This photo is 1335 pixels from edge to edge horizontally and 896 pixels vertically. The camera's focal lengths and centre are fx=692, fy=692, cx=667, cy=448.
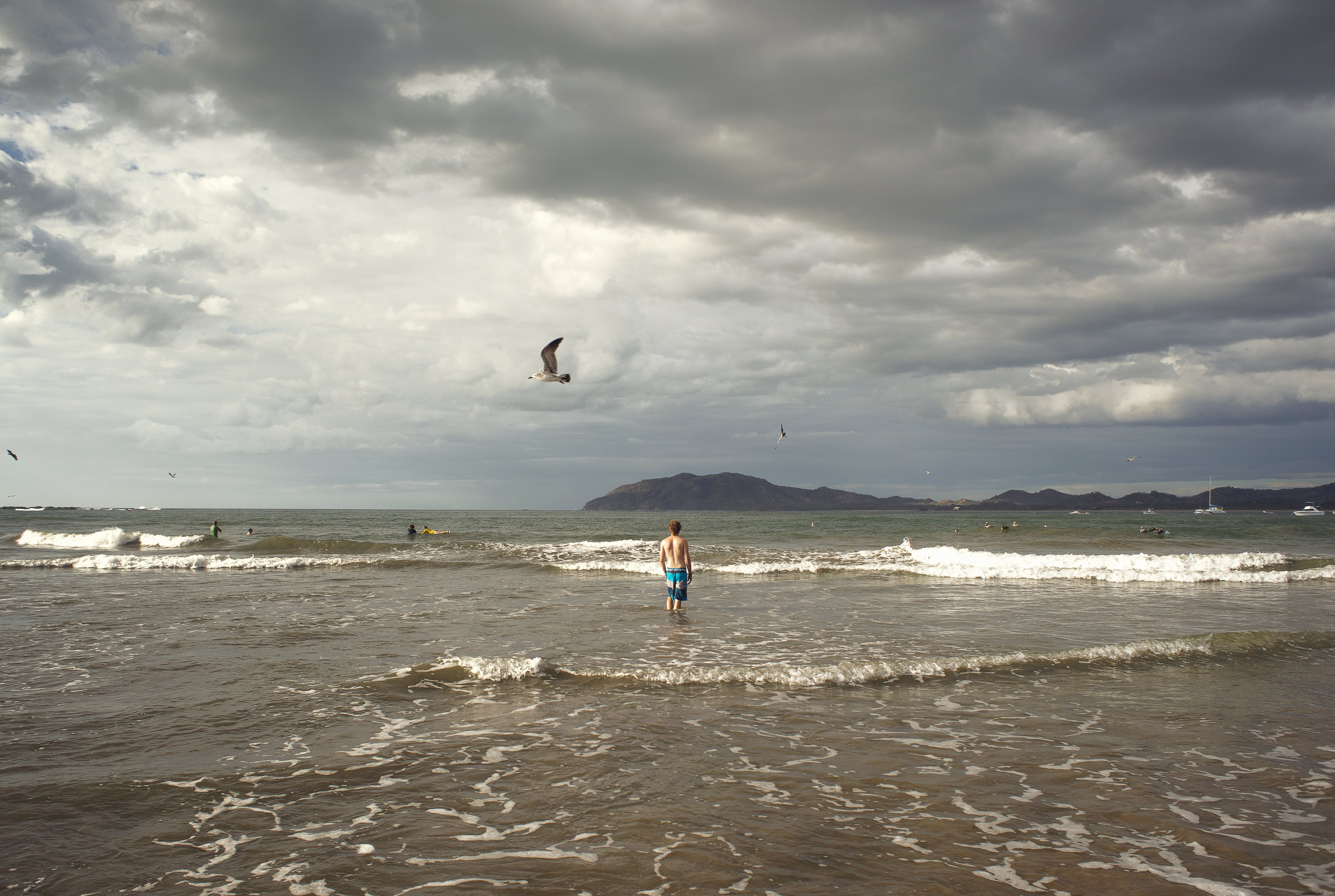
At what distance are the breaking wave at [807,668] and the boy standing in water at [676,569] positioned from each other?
5394mm

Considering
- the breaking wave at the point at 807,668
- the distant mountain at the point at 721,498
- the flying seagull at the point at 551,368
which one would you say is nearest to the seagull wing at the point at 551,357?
the flying seagull at the point at 551,368

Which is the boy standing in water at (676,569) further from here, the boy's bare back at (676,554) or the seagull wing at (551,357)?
the seagull wing at (551,357)

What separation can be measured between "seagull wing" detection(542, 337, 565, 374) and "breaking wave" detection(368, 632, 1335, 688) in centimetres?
873

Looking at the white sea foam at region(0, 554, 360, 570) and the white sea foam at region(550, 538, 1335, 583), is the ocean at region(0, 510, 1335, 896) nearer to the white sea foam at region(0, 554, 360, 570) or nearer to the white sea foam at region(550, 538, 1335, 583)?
the white sea foam at region(550, 538, 1335, 583)

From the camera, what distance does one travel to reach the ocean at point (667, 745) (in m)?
4.77

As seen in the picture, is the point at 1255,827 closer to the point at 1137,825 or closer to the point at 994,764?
the point at 1137,825

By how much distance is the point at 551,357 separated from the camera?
1772 centimetres

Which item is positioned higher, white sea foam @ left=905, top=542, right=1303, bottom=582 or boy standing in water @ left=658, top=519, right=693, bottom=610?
boy standing in water @ left=658, top=519, right=693, bottom=610

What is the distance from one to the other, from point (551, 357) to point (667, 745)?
1228 cm

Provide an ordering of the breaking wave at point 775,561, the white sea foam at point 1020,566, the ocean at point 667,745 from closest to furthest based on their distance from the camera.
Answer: the ocean at point 667,745
the white sea foam at point 1020,566
the breaking wave at point 775,561

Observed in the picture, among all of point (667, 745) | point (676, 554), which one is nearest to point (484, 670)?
point (667, 745)

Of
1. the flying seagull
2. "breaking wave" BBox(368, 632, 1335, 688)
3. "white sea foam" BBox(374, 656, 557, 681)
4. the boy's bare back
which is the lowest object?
"breaking wave" BBox(368, 632, 1335, 688)

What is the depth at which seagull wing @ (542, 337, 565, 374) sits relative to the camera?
17547 millimetres

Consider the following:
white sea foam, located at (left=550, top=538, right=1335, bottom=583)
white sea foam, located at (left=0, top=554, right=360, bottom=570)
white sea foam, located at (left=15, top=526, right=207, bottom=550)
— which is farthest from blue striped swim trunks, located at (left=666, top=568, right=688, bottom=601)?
white sea foam, located at (left=15, top=526, right=207, bottom=550)
